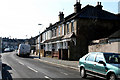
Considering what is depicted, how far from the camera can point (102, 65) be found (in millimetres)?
9938

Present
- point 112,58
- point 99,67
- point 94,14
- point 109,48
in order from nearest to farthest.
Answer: point 99,67 < point 112,58 < point 109,48 < point 94,14

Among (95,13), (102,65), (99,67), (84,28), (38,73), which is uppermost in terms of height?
(95,13)

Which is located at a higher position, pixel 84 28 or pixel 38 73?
pixel 84 28

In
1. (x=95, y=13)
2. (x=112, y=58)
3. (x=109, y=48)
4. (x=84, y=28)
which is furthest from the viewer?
(x=95, y=13)

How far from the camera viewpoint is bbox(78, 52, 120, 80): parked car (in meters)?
9.09

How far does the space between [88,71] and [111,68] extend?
2421 millimetres

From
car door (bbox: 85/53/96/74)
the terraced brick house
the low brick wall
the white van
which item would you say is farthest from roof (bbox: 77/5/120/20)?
car door (bbox: 85/53/96/74)

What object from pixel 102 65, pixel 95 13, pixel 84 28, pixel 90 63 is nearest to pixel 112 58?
pixel 102 65

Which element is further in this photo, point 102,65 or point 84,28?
point 84,28

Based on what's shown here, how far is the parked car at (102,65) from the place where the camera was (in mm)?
9094

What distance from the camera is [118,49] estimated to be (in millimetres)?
16484

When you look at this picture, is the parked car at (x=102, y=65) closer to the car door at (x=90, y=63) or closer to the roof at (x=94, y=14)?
the car door at (x=90, y=63)

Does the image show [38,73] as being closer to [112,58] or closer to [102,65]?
[102,65]

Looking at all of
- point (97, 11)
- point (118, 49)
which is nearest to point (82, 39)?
point (97, 11)
